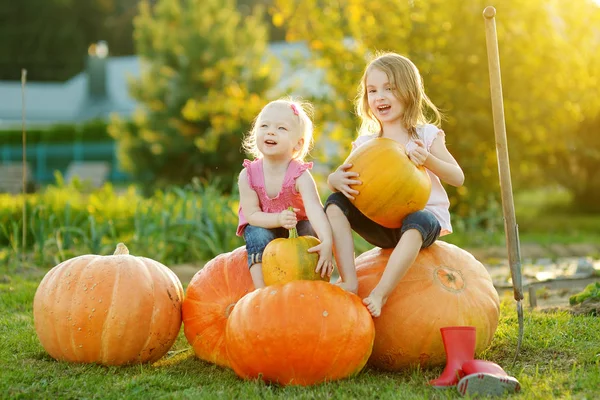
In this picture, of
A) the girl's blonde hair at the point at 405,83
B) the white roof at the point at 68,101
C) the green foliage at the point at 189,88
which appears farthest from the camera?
the white roof at the point at 68,101

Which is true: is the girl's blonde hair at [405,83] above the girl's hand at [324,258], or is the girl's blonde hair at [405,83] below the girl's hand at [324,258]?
above

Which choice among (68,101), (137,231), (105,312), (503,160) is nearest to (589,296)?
(503,160)

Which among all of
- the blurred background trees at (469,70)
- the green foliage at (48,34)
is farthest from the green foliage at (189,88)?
the green foliage at (48,34)

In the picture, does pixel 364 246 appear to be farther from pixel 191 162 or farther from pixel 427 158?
pixel 191 162

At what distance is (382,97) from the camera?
11.4 ft

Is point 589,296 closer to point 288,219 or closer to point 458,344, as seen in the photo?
point 458,344

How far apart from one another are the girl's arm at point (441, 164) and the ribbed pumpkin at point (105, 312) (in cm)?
129

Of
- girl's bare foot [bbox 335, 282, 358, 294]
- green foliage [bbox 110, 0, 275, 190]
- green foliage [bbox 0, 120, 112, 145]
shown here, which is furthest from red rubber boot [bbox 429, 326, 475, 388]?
green foliage [bbox 0, 120, 112, 145]

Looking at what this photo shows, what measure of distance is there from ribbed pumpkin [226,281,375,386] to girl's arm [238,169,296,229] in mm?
339

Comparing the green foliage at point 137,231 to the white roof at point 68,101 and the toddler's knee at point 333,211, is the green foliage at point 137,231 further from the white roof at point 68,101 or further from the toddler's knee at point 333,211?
the white roof at point 68,101

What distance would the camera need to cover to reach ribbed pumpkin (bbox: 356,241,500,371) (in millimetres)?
3131

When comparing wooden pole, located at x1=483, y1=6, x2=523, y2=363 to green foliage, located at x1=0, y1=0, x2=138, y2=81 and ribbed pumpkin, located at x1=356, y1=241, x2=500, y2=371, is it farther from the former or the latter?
green foliage, located at x1=0, y1=0, x2=138, y2=81

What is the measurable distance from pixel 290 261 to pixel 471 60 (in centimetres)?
542

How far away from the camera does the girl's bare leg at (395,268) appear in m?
3.05
